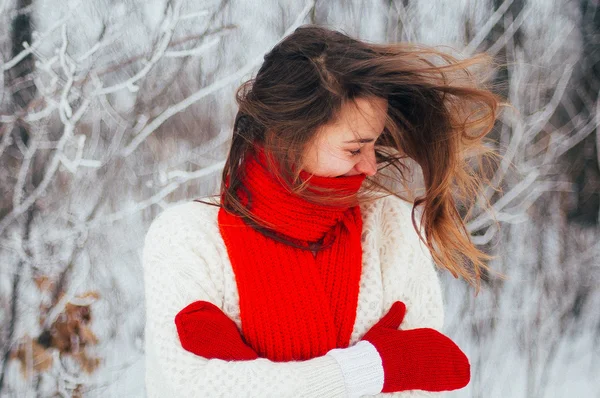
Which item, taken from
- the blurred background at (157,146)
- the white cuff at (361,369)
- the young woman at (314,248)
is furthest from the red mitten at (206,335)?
the blurred background at (157,146)

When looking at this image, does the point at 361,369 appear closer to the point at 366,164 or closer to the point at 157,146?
the point at 366,164

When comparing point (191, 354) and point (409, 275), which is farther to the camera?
point (409, 275)

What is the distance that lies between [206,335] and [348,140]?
1.45 ft

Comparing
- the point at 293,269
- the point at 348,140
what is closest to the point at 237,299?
the point at 293,269

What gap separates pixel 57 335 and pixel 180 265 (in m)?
0.83

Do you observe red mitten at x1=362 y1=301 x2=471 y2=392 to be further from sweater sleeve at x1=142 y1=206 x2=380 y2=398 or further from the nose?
the nose

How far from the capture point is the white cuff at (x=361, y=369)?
1.06 metres

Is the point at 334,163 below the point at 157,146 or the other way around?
below

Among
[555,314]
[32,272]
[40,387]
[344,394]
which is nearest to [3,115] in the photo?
[32,272]

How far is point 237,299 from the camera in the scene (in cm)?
118

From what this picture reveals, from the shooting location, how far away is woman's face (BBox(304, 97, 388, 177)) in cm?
113

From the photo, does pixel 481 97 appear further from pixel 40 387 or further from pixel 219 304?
pixel 40 387

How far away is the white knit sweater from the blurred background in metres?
0.43

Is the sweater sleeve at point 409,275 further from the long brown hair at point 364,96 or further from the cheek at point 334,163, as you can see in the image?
the cheek at point 334,163
